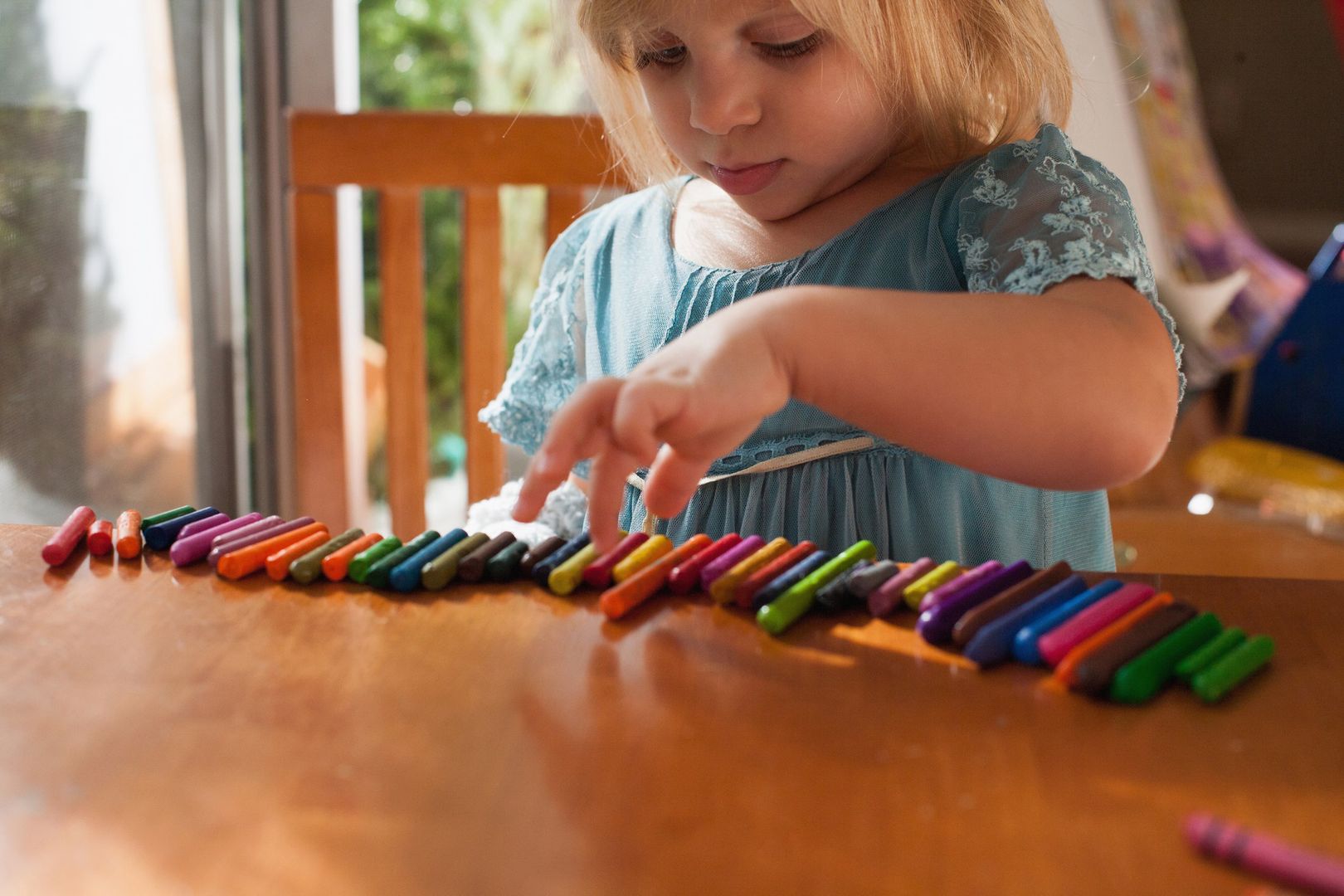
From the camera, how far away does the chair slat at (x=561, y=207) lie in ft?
3.76

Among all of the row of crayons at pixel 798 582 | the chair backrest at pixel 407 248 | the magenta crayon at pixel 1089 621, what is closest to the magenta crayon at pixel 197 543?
the row of crayons at pixel 798 582

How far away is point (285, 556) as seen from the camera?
54cm

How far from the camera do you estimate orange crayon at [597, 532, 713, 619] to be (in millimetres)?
491

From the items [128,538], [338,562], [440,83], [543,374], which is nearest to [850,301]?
[338,562]

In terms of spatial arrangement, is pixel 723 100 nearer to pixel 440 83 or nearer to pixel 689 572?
pixel 689 572

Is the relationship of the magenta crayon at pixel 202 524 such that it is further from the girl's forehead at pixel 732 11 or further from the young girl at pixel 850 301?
the girl's forehead at pixel 732 11

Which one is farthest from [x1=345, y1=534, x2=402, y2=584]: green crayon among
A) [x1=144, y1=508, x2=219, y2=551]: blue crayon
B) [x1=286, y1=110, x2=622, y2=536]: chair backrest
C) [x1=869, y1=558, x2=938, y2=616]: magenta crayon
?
[x1=286, y1=110, x2=622, y2=536]: chair backrest

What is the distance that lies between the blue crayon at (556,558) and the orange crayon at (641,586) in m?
0.03

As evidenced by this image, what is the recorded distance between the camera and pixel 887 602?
1.61ft

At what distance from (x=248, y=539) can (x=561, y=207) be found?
65 centimetres

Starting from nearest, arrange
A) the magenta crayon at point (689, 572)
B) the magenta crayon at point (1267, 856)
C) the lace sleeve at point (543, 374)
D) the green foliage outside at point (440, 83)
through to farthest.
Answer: the magenta crayon at point (1267, 856) < the magenta crayon at point (689, 572) < the lace sleeve at point (543, 374) < the green foliage outside at point (440, 83)

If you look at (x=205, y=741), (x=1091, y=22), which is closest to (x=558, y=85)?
(x=1091, y=22)

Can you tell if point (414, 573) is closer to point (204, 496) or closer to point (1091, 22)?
point (204, 496)

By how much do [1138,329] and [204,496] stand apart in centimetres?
112
